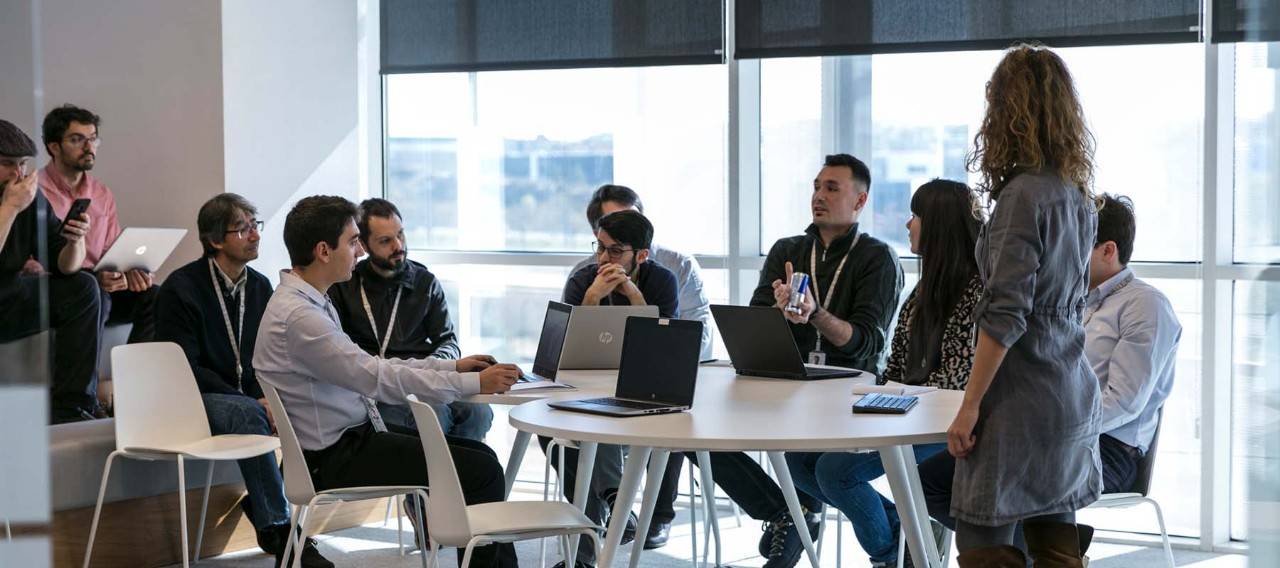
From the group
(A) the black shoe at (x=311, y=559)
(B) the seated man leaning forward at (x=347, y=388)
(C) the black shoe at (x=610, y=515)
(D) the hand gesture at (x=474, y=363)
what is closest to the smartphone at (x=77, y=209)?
(B) the seated man leaning forward at (x=347, y=388)

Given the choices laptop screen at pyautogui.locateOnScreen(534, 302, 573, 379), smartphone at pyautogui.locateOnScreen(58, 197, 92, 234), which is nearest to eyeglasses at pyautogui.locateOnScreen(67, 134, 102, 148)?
smartphone at pyautogui.locateOnScreen(58, 197, 92, 234)

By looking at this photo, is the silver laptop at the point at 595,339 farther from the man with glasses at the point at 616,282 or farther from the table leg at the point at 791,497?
the table leg at the point at 791,497

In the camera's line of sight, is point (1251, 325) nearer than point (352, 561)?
Yes

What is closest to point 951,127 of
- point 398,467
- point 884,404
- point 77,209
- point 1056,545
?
point 884,404

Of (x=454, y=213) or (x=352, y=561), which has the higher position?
(x=454, y=213)

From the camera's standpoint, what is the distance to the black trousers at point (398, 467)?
3.82 m

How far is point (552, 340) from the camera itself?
166 inches

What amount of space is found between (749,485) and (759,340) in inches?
24.7

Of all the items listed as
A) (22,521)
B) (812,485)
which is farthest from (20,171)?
(812,485)

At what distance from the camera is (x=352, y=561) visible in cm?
511

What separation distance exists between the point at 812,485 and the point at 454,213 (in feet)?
10.0

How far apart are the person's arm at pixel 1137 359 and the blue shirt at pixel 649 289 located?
1.74m

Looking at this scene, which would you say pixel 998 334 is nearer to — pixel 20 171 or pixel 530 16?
pixel 20 171

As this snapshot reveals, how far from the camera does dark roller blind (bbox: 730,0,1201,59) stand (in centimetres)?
511
